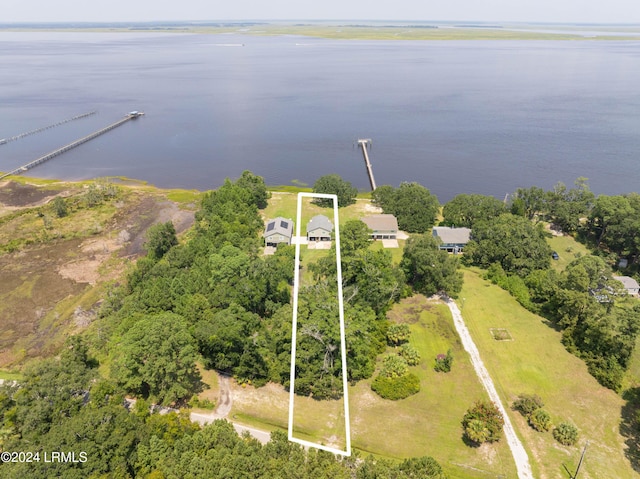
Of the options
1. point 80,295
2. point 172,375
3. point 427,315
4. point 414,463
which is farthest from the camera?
point 80,295

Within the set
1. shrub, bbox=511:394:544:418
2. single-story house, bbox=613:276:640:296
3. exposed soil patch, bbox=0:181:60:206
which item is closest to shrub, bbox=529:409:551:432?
shrub, bbox=511:394:544:418

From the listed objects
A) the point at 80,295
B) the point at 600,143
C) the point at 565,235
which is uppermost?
the point at 600,143

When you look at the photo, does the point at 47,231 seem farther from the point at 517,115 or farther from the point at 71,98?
the point at 517,115

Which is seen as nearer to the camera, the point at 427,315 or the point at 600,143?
the point at 427,315

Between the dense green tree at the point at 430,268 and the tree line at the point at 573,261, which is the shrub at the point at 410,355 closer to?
the dense green tree at the point at 430,268

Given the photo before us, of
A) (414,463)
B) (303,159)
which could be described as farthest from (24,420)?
(303,159)

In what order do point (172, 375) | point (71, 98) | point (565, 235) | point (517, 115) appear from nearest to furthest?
point (172, 375) → point (565, 235) → point (517, 115) → point (71, 98)

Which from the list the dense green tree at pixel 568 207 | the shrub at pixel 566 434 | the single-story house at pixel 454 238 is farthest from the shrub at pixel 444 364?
the dense green tree at pixel 568 207
